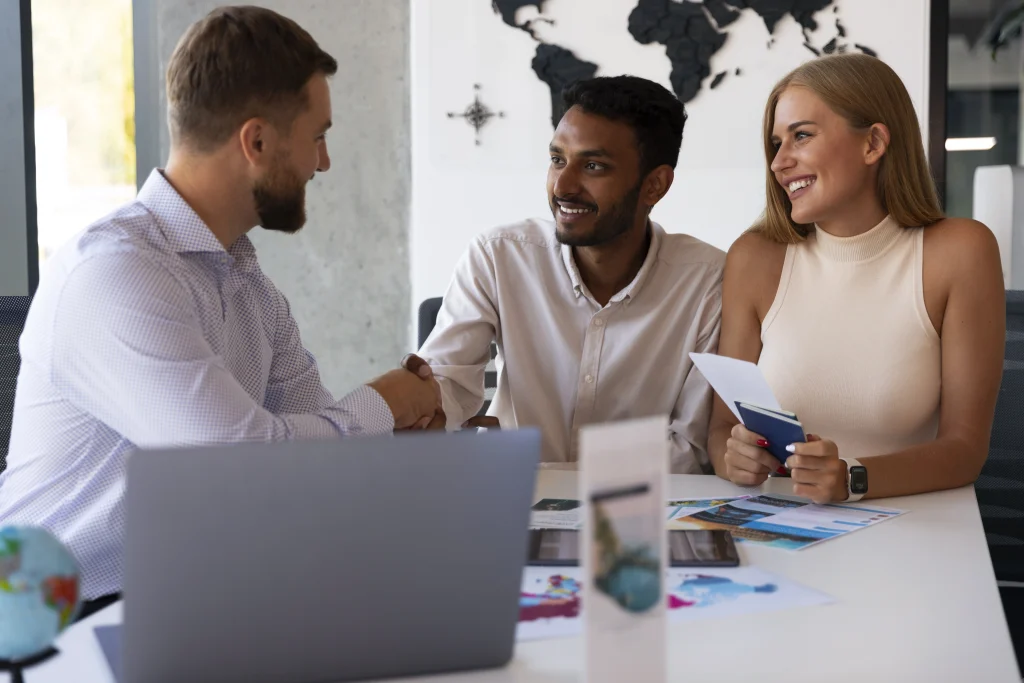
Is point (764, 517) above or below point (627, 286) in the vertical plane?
below

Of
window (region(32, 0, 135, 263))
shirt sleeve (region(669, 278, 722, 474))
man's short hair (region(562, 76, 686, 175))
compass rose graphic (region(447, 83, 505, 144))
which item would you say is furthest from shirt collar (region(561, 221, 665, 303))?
window (region(32, 0, 135, 263))

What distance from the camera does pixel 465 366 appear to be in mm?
2064

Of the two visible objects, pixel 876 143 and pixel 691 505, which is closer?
pixel 691 505

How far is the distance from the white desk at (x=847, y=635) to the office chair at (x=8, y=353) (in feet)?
3.05

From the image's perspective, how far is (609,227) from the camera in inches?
84.7

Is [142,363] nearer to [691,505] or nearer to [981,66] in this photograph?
[691,505]

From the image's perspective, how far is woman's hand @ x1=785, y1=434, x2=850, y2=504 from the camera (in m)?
1.49

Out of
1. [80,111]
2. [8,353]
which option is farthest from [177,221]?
[80,111]

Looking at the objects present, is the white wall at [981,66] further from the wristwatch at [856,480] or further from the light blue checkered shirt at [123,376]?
the light blue checkered shirt at [123,376]

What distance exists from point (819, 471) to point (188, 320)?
0.87 m

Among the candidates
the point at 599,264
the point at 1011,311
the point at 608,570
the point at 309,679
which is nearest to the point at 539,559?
the point at 309,679

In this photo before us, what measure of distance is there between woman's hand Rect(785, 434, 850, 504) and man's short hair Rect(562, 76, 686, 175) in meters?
0.95

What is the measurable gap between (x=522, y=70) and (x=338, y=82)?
0.65 m

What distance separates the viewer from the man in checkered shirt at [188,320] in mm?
1216
